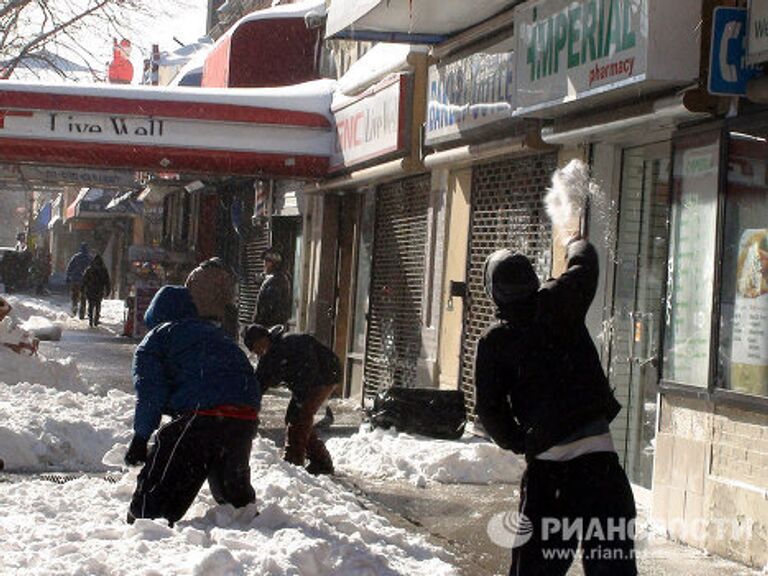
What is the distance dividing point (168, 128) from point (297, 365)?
28.3ft

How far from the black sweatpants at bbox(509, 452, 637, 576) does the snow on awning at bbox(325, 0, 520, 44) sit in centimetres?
734

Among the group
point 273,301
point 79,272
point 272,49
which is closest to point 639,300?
point 273,301

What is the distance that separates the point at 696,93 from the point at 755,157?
0.49m

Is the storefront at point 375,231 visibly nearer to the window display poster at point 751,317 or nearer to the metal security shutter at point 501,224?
the metal security shutter at point 501,224

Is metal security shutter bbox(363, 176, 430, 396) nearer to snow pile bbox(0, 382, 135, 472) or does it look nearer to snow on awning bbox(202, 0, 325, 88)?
snow pile bbox(0, 382, 135, 472)

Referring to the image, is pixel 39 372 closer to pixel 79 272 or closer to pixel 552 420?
pixel 552 420

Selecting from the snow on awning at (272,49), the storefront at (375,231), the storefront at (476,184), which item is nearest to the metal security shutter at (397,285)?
the storefront at (375,231)

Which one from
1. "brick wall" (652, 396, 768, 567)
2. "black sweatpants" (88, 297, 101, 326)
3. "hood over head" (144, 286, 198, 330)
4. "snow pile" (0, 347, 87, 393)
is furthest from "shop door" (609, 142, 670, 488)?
"black sweatpants" (88, 297, 101, 326)

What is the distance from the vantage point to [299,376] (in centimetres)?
1029

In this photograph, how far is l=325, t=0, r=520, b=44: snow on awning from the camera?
12305 mm

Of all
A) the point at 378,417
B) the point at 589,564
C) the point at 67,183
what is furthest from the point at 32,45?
the point at 589,564

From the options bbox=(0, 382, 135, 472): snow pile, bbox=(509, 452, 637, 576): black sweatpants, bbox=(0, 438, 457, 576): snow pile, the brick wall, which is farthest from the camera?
bbox=(0, 382, 135, 472): snow pile

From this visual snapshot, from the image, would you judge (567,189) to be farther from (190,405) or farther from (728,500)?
(728,500)

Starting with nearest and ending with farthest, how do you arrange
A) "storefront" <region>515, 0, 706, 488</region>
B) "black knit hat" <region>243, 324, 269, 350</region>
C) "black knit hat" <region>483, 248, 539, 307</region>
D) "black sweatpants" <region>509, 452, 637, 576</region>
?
1. "black sweatpants" <region>509, 452, 637, 576</region>
2. "black knit hat" <region>483, 248, 539, 307</region>
3. "storefront" <region>515, 0, 706, 488</region>
4. "black knit hat" <region>243, 324, 269, 350</region>
